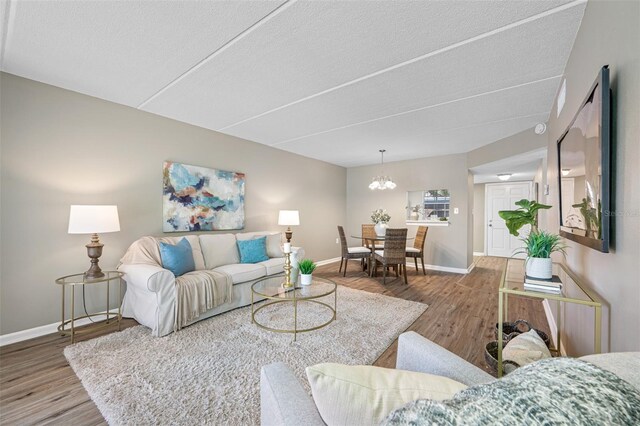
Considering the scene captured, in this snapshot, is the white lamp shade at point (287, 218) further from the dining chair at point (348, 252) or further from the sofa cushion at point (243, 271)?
the sofa cushion at point (243, 271)

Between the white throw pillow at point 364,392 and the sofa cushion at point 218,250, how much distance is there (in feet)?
10.2

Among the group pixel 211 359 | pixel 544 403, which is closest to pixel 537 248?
pixel 544 403

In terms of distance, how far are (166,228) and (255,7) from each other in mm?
2865

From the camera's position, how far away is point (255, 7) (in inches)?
65.4

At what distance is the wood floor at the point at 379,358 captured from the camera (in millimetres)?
1639

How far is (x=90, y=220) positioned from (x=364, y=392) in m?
2.89

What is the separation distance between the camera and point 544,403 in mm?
412

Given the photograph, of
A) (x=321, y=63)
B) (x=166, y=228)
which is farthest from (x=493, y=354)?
A: (x=166, y=228)

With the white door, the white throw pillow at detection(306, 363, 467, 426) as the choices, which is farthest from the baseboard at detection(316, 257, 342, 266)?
the white throw pillow at detection(306, 363, 467, 426)

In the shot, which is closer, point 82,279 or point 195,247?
point 82,279

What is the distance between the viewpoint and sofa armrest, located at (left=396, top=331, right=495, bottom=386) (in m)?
0.89

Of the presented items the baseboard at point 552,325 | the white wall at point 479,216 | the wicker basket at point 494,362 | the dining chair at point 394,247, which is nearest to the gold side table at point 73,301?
the wicker basket at point 494,362

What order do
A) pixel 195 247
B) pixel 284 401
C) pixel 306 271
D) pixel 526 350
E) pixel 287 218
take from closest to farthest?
1. pixel 284 401
2. pixel 526 350
3. pixel 306 271
4. pixel 195 247
5. pixel 287 218

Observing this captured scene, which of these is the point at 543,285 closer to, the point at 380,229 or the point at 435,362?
the point at 435,362
